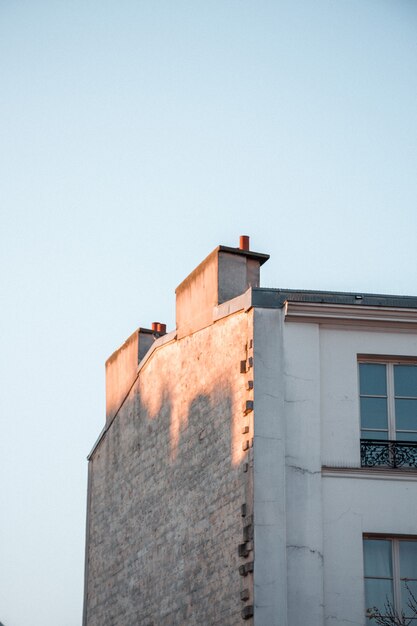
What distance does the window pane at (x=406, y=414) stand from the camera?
57.7ft

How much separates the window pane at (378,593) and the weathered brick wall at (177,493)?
1.59 metres

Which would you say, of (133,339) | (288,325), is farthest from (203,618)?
(133,339)

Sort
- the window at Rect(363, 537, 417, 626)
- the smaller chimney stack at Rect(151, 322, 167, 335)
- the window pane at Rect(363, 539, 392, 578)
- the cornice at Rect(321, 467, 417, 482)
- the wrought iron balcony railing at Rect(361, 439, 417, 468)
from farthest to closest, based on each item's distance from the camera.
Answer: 1. the smaller chimney stack at Rect(151, 322, 167, 335)
2. the wrought iron balcony railing at Rect(361, 439, 417, 468)
3. the cornice at Rect(321, 467, 417, 482)
4. the window pane at Rect(363, 539, 392, 578)
5. the window at Rect(363, 537, 417, 626)

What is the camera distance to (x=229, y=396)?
18031mm

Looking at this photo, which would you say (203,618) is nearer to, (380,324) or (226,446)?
(226,446)

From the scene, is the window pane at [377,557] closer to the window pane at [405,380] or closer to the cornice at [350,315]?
the window pane at [405,380]

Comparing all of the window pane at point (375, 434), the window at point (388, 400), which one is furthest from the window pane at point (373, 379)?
the window pane at point (375, 434)

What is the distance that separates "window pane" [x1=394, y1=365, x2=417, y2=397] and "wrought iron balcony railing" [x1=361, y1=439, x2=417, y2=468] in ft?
2.44

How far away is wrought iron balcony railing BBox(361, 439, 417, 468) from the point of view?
17.3 meters

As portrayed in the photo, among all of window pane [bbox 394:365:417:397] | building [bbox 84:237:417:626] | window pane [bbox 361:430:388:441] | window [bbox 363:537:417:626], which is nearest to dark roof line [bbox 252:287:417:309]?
building [bbox 84:237:417:626]

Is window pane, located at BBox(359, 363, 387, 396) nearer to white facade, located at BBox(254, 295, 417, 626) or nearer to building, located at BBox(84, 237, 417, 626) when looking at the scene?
building, located at BBox(84, 237, 417, 626)

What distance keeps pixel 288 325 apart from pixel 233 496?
8.10 feet

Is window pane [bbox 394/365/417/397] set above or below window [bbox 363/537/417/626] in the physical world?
above

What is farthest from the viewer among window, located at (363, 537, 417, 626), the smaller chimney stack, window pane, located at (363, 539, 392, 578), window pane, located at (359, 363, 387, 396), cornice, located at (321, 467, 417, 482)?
the smaller chimney stack
